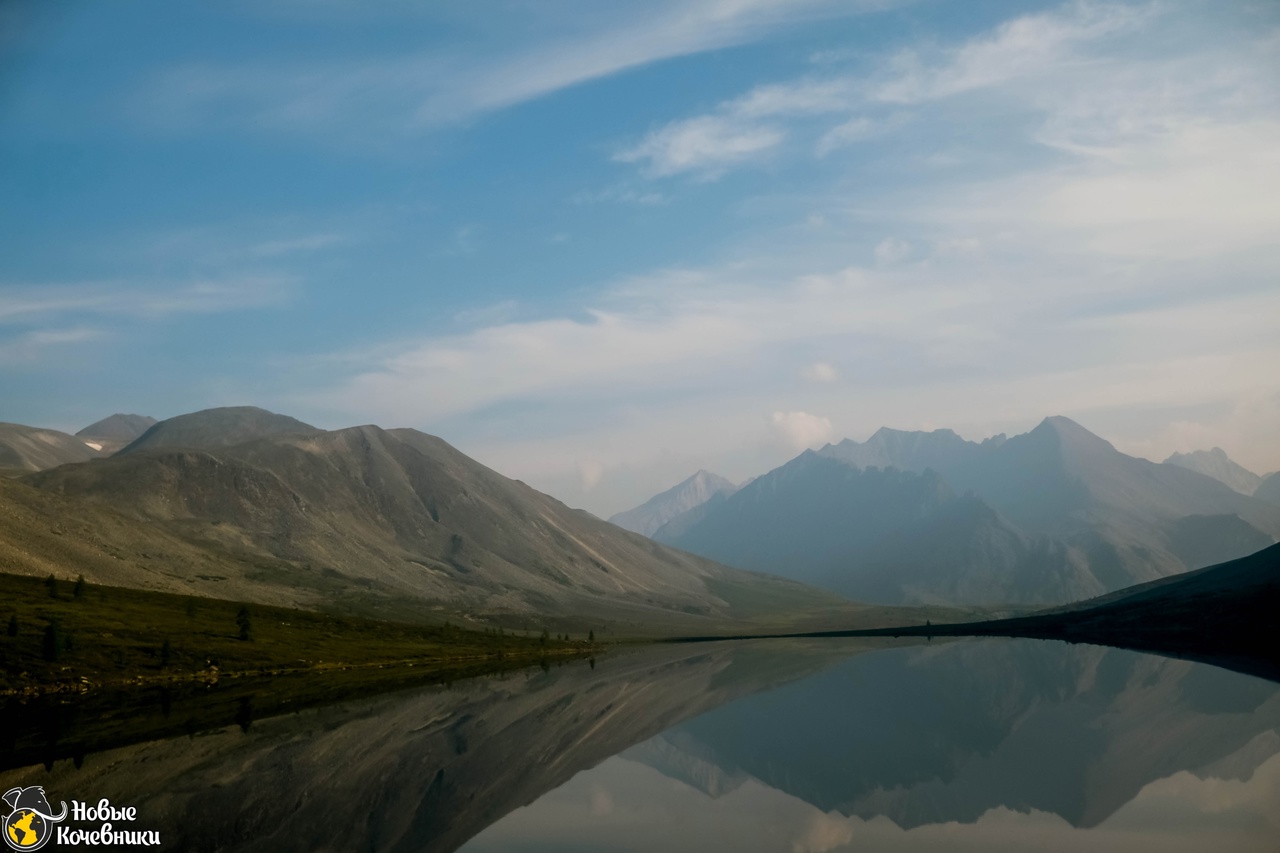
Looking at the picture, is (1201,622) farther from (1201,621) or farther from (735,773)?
(735,773)

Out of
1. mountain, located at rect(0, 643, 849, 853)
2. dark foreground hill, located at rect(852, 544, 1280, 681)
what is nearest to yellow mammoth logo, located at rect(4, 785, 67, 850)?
mountain, located at rect(0, 643, 849, 853)

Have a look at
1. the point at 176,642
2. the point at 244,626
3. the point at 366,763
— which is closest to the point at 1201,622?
the point at 366,763

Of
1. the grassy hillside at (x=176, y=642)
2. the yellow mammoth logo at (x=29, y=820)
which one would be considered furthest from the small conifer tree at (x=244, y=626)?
the yellow mammoth logo at (x=29, y=820)

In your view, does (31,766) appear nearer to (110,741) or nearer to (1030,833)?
(110,741)

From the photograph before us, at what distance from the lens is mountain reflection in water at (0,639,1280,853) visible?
34125 millimetres

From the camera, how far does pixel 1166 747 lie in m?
49.3

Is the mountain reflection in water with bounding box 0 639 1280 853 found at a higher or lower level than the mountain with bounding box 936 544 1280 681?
higher

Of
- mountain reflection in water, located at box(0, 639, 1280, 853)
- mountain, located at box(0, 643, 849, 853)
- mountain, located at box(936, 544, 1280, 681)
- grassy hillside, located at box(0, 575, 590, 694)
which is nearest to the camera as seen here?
mountain reflection in water, located at box(0, 639, 1280, 853)

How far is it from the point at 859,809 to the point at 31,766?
4141 centimetres

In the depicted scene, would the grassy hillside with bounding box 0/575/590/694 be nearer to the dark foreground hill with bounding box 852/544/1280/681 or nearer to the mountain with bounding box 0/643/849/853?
the mountain with bounding box 0/643/849/853

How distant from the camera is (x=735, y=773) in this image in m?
47.1

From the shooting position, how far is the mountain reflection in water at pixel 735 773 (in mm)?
34125

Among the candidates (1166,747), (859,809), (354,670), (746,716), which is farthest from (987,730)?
(354,670)

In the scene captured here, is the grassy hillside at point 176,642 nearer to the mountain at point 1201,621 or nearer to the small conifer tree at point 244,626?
the small conifer tree at point 244,626
